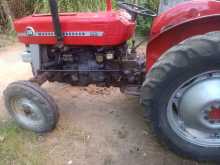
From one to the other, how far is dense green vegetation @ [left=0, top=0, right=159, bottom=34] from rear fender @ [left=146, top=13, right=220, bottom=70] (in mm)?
2685

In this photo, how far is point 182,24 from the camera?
8.46 ft

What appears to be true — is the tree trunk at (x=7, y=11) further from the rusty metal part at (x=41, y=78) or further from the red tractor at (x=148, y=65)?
the rusty metal part at (x=41, y=78)

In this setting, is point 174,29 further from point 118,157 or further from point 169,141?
point 118,157

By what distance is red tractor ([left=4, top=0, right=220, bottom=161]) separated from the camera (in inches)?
96.9

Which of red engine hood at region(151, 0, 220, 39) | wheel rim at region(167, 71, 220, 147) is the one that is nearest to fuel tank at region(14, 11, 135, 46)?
red engine hood at region(151, 0, 220, 39)

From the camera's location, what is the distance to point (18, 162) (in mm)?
2973

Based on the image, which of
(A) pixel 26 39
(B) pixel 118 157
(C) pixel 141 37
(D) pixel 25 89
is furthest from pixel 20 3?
(B) pixel 118 157

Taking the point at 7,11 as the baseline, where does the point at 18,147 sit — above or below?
below

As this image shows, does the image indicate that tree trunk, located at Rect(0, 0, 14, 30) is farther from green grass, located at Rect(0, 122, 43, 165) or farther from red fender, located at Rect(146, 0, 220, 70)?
red fender, located at Rect(146, 0, 220, 70)

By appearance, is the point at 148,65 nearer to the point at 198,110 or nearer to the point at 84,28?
the point at 198,110

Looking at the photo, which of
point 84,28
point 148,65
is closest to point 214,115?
point 148,65

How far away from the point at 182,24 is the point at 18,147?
174 cm

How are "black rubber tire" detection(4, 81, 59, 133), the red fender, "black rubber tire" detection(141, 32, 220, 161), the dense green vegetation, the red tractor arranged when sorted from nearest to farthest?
"black rubber tire" detection(141, 32, 220, 161), the red tractor, the red fender, "black rubber tire" detection(4, 81, 59, 133), the dense green vegetation

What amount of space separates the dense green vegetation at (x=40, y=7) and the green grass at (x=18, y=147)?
289 cm
